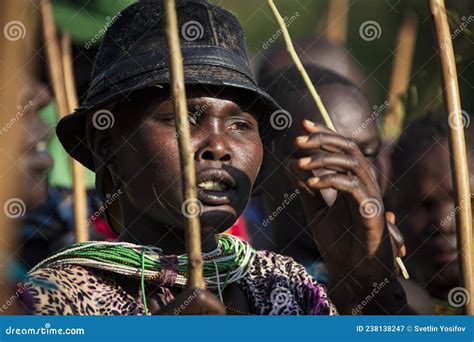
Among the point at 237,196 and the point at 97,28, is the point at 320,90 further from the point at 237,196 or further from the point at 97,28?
the point at 237,196

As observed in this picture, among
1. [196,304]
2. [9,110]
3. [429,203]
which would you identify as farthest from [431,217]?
[196,304]

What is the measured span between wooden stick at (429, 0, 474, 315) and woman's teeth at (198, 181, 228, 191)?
695 millimetres

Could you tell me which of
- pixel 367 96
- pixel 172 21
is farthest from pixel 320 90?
pixel 172 21

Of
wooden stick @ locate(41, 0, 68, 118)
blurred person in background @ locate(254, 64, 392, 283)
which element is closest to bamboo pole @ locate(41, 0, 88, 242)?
wooden stick @ locate(41, 0, 68, 118)

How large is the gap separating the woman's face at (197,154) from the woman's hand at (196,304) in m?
0.43

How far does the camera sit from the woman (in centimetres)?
317

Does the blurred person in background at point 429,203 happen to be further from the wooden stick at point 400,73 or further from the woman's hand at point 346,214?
the woman's hand at point 346,214

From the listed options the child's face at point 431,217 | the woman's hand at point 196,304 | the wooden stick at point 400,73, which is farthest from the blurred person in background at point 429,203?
the woman's hand at point 196,304

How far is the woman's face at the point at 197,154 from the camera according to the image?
3.17 metres

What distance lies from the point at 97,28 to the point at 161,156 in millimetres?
2815

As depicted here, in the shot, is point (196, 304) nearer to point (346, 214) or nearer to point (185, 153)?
point (185, 153)

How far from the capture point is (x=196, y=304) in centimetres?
274

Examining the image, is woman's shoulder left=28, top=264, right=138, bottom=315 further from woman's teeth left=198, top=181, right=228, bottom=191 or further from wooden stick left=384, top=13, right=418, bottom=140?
wooden stick left=384, top=13, right=418, bottom=140
